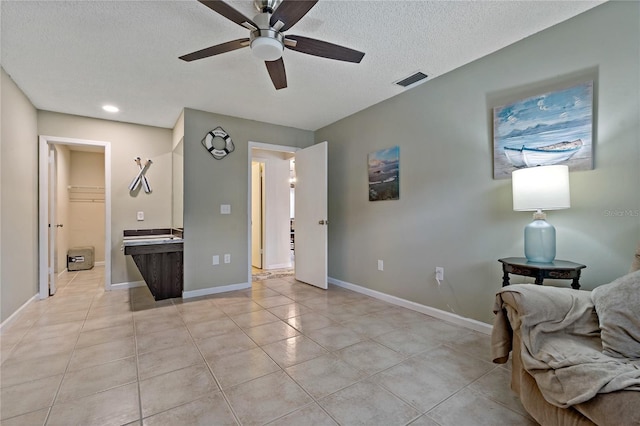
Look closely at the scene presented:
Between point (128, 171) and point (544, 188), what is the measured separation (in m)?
4.74

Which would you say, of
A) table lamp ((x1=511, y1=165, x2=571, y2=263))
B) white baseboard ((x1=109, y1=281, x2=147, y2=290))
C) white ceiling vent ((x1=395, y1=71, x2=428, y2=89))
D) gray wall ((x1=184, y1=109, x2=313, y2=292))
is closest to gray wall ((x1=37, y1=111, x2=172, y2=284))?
white baseboard ((x1=109, y1=281, x2=147, y2=290))

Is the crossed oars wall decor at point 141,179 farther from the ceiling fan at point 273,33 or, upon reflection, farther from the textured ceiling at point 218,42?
the ceiling fan at point 273,33

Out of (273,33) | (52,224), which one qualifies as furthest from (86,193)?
(273,33)

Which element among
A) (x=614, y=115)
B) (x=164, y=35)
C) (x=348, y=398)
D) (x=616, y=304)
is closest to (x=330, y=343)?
(x=348, y=398)

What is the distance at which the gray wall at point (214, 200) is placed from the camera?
12.0ft

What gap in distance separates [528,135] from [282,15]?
6.36 ft

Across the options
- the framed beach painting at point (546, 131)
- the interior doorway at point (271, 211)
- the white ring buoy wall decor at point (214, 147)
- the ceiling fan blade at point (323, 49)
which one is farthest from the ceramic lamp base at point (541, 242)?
the interior doorway at point (271, 211)

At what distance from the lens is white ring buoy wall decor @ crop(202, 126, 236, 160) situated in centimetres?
378

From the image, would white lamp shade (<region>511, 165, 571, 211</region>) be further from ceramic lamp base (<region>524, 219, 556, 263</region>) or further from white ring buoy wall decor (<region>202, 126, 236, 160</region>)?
white ring buoy wall decor (<region>202, 126, 236, 160</region>)

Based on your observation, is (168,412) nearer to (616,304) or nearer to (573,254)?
(616,304)

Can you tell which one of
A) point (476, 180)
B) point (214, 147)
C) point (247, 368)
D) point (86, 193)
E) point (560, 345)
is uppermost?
point (214, 147)

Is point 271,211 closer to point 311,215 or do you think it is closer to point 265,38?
point 311,215

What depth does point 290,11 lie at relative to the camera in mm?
1592

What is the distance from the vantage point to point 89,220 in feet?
19.2
